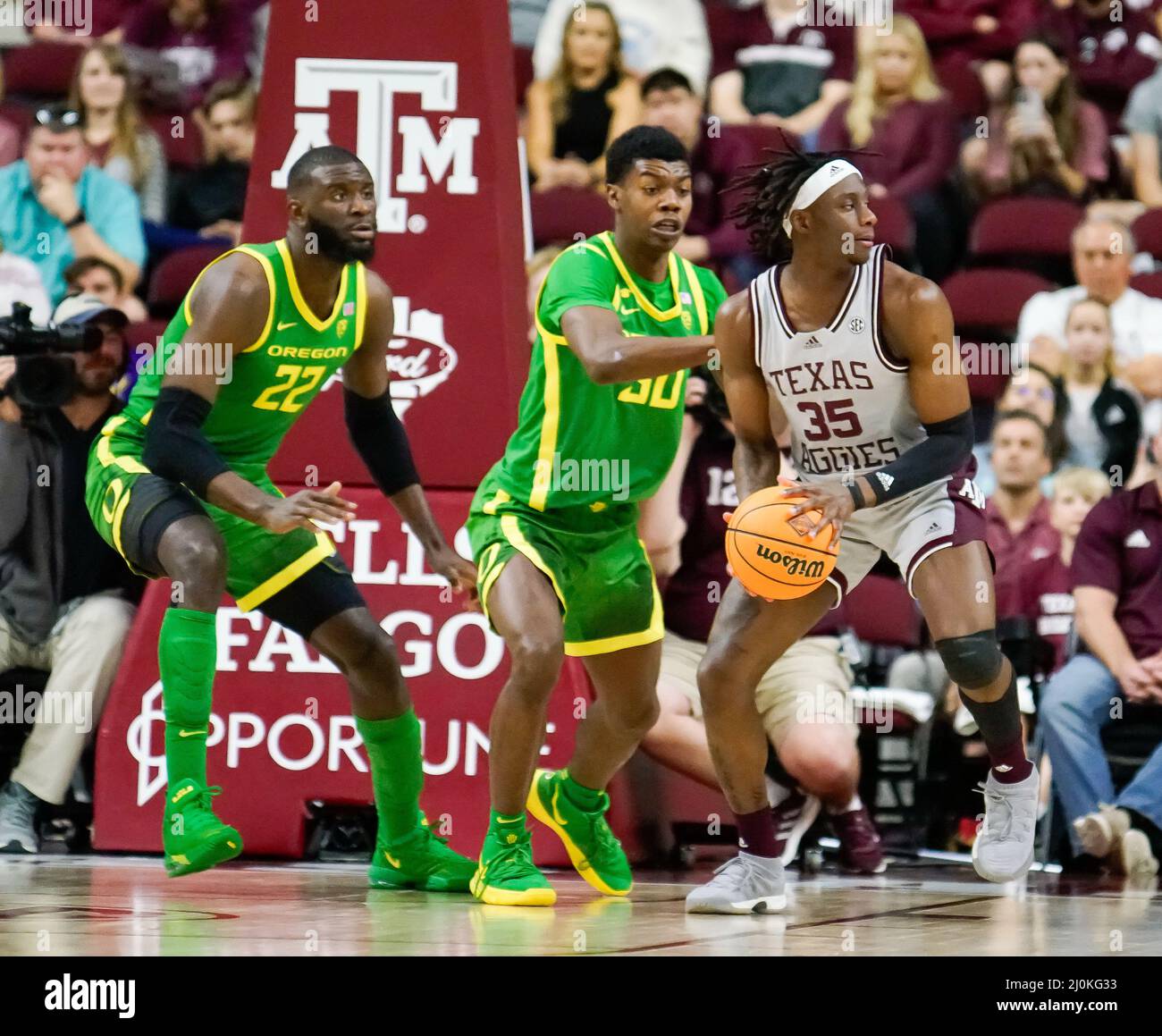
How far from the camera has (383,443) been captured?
223 inches

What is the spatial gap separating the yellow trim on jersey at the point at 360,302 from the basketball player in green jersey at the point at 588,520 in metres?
0.52

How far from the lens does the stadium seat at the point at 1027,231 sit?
341 inches

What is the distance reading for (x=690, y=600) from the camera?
6.77 metres

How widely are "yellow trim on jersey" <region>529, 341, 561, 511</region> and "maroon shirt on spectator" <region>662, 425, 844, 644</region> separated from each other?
150 centimetres

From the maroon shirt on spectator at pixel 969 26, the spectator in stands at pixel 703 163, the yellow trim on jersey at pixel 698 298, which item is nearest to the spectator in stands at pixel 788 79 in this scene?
the spectator in stands at pixel 703 163

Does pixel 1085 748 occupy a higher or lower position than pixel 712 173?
lower

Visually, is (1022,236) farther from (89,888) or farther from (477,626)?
(89,888)

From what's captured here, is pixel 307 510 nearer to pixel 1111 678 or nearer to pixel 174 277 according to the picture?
pixel 1111 678

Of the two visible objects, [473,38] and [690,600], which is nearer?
[473,38]

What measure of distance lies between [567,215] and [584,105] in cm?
64

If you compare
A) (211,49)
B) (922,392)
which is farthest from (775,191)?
(211,49)

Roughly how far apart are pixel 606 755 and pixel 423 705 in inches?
37.6
